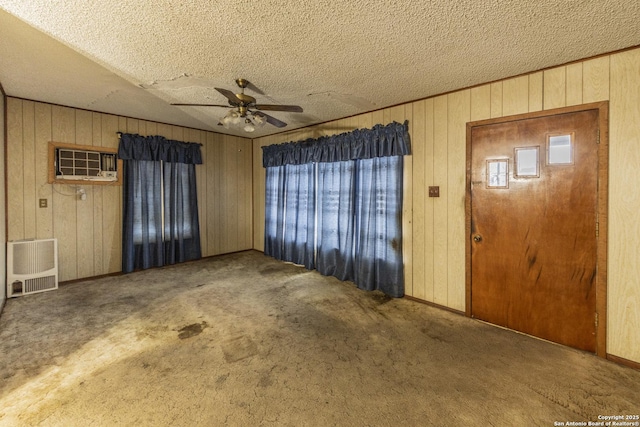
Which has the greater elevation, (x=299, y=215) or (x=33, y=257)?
(x=299, y=215)

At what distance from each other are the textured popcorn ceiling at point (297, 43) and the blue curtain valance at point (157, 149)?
1084 millimetres

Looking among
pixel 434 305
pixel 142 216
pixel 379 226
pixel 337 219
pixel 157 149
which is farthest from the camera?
pixel 157 149

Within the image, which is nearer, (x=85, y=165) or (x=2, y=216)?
(x=2, y=216)

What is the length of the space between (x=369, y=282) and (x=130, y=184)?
3.72m

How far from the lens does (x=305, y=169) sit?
463 cm

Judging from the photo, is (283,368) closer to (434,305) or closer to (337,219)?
(434,305)

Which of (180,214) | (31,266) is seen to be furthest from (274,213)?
(31,266)

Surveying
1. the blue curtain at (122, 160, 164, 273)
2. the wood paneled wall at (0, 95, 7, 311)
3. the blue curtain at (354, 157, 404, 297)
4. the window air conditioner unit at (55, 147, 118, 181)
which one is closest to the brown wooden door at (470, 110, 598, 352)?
the blue curtain at (354, 157, 404, 297)

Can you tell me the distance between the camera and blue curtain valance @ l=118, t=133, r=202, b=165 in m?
4.16

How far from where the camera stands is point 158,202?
4500mm

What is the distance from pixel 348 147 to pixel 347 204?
781mm

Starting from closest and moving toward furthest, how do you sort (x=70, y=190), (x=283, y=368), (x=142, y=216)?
(x=283, y=368), (x=70, y=190), (x=142, y=216)

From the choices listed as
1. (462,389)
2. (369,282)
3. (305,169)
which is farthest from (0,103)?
(462,389)

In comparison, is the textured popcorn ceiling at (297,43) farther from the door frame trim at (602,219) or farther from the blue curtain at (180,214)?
the blue curtain at (180,214)
